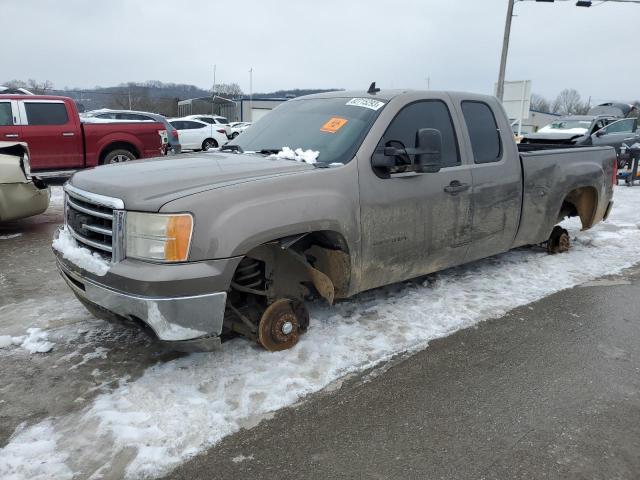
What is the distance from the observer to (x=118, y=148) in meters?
11.8

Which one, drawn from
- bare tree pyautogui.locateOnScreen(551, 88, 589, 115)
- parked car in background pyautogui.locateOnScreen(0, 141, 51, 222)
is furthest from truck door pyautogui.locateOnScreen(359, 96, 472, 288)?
bare tree pyautogui.locateOnScreen(551, 88, 589, 115)

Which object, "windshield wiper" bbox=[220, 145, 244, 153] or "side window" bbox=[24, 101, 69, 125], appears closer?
"windshield wiper" bbox=[220, 145, 244, 153]

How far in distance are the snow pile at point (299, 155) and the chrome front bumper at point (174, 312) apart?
127 cm

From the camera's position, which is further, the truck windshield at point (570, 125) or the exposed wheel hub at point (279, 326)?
the truck windshield at point (570, 125)

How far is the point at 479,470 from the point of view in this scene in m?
2.48

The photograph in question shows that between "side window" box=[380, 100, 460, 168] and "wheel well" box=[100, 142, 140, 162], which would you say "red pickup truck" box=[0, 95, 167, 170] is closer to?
"wheel well" box=[100, 142, 140, 162]

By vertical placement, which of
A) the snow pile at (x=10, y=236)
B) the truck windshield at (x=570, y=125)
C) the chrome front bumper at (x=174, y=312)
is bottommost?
the snow pile at (x=10, y=236)

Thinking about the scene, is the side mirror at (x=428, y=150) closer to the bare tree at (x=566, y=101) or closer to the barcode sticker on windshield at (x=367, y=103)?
the barcode sticker on windshield at (x=367, y=103)

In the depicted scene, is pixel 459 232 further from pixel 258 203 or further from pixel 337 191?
pixel 258 203

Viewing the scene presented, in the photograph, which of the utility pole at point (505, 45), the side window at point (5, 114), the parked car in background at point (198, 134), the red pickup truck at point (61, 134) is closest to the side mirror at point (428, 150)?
the red pickup truck at point (61, 134)

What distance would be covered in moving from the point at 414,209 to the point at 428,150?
0.50 meters

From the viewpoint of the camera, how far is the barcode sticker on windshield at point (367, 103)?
4.07m

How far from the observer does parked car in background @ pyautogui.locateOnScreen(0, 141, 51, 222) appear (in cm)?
666

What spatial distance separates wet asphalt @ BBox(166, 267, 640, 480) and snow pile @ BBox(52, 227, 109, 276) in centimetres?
130
